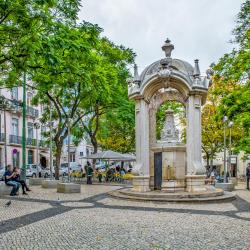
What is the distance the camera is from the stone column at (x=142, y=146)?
1622cm

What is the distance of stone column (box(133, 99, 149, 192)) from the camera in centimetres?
1622

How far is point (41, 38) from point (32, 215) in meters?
5.73

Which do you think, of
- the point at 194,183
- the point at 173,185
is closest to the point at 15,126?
the point at 173,185

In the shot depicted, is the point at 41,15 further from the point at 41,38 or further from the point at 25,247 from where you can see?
the point at 25,247

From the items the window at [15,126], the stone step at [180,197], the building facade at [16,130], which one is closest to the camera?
the stone step at [180,197]

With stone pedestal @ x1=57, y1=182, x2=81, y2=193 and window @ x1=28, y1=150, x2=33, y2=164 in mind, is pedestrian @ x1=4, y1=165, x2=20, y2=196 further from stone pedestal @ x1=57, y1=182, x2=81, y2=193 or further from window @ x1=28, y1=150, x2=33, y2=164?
window @ x1=28, y1=150, x2=33, y2=164

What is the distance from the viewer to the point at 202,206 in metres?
12.9

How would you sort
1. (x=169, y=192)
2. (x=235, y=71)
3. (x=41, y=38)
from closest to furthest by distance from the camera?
(x=41, y=38)
(x=169, y=192)
(x=235, y=71)

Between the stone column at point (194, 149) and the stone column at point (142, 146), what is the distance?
1929mm

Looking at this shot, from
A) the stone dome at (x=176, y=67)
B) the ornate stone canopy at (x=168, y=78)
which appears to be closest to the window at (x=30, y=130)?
the ornate stone canopy at (x=168, y=78)

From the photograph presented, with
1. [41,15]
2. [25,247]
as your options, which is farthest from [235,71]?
[25,247]

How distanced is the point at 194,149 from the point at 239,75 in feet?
21.0

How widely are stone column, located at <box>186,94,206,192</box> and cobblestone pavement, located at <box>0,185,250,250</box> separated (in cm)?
212

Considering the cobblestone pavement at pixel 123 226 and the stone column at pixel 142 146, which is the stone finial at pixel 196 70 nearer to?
the stone column at pixel 142 146
